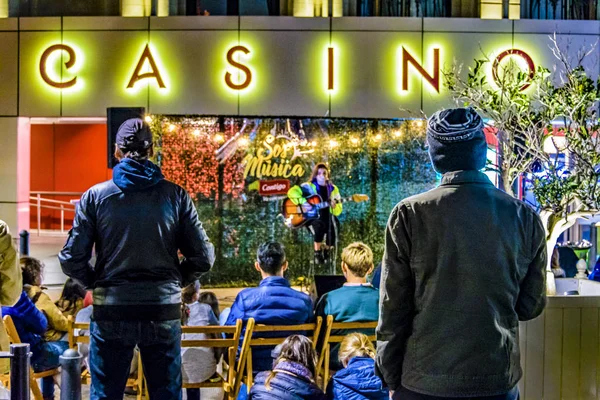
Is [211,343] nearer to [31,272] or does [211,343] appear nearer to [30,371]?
[30,371]

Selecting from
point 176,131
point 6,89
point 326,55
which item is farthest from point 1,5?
point 326,55

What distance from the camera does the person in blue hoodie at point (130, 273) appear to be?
14.9ft

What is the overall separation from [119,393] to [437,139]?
2.46 metres

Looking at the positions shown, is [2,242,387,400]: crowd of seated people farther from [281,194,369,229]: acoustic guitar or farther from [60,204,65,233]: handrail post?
[60,204,65,233]: handrail post

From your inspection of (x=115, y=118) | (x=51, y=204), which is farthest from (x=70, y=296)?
(x=51, y=204)

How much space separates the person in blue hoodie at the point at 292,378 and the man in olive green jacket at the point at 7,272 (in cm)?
153

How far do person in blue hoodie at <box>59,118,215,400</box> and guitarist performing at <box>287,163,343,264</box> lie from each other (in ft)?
30.1

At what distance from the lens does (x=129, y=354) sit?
A: 4.61 meters

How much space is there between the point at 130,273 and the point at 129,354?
1.48 ft

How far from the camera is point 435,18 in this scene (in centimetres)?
1393

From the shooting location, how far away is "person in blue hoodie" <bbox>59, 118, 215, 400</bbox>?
179 inches

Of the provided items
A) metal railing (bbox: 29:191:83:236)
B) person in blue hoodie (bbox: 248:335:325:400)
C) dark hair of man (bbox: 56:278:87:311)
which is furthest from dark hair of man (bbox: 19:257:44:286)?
metal railing (bbox: 29:191:83:236)

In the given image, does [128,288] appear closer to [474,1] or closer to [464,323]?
[464,323]

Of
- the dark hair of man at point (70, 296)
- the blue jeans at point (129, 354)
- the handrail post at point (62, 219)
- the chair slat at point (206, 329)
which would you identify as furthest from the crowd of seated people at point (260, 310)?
the handrail post at point (62, 219)
